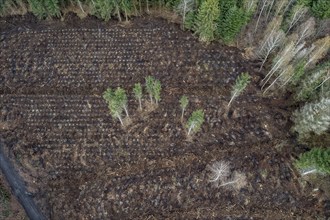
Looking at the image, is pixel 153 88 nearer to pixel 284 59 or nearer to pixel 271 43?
pixel 271 43

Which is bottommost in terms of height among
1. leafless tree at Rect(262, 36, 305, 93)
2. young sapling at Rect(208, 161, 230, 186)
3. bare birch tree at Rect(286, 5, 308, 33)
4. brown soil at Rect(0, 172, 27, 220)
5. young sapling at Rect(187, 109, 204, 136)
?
brown soil at Rect(0, 172, 27, 220)

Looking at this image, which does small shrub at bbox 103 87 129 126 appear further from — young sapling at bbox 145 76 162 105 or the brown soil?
the brown soil

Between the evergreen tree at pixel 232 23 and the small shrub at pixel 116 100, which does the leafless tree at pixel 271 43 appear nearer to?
the evergreen tree at pixel 232 23

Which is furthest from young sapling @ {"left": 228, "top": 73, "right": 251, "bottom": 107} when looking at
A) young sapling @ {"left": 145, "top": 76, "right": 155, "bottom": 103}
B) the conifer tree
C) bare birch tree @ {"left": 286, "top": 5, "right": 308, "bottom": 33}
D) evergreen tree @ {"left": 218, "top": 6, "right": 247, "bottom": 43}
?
the conifer tree

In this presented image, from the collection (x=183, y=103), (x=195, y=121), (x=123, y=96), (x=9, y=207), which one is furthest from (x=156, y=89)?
(x=9, y=207)

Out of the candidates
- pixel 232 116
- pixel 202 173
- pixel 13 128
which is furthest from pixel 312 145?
pixel 13 128

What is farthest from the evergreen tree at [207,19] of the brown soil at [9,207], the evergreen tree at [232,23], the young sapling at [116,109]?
the brown soil at [9,207]
